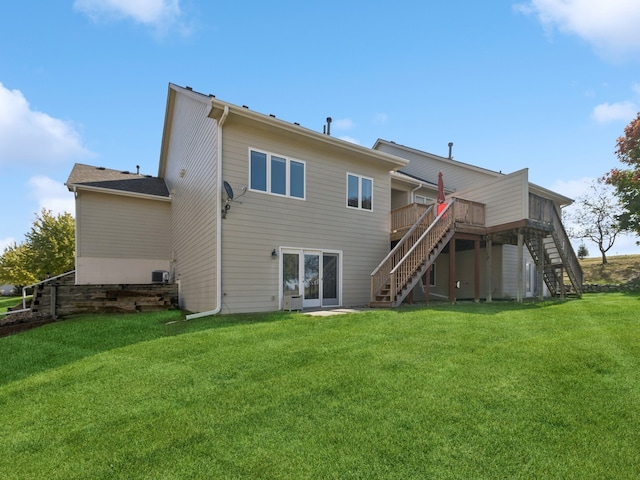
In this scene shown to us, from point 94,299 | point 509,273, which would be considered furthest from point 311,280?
point 509,273

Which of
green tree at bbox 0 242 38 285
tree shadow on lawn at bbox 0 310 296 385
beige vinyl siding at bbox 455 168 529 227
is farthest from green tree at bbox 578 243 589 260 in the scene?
green tree at bbox 0 242 38 285

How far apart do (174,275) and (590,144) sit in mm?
15030

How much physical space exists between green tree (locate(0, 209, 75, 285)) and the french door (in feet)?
65.8

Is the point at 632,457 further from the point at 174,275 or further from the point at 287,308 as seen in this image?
the point at 174,275

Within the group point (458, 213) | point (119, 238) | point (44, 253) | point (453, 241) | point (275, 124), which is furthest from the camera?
point (44, 253)

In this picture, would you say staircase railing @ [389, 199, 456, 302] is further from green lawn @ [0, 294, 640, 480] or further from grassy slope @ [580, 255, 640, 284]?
grassy slope @ [580, 255, 640, 284]

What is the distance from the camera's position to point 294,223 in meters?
10.2

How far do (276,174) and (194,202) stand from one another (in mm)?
3313

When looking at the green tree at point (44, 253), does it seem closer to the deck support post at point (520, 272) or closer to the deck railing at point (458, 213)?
the deck railing at point (458, 213)

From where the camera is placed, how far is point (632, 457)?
8.37ft

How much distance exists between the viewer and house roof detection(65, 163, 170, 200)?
13475 millimetres

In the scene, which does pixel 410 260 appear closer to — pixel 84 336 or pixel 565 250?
pixel 565 250

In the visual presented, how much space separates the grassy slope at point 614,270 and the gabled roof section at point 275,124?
771 inches

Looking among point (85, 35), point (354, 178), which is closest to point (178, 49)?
point (85, 35)
